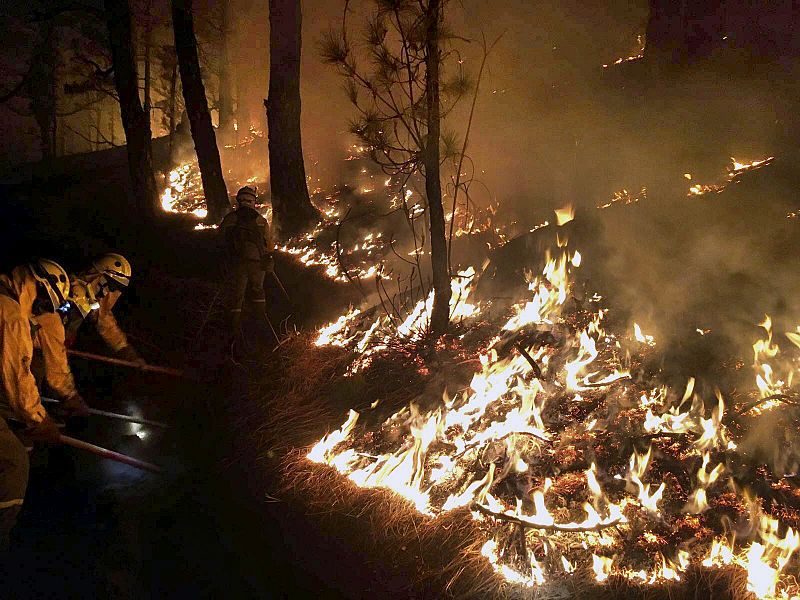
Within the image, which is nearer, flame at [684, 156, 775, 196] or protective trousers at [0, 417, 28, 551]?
protective trousers at [0, 417, 28, 551]

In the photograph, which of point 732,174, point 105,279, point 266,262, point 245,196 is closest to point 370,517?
point 105,279

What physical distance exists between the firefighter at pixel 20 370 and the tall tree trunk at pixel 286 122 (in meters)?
7.21

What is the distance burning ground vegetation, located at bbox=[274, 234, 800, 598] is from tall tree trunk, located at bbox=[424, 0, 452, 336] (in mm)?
445

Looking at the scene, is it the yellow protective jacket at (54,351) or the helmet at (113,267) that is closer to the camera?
the yellow protective jacket at (54,351)

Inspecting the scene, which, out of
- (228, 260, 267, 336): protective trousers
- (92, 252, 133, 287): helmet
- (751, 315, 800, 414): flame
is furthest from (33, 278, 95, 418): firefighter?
(751, 315, 800, 414): flame

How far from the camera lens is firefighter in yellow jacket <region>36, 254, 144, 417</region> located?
480 cm

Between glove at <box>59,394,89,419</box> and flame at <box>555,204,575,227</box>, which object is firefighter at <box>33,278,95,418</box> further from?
flame at <box>555,204,575,227</box>

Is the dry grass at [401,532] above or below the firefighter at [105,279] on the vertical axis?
below

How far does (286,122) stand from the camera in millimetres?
11258

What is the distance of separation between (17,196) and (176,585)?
1321 centimetres

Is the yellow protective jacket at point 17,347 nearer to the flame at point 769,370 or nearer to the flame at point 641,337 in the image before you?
the flame at point 641,337

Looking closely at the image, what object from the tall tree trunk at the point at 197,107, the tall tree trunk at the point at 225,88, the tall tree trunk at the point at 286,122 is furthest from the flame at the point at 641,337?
the tall tree trunk at the point at 225,88

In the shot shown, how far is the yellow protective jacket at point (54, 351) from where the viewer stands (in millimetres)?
4715

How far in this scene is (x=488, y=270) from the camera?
7.41 m
